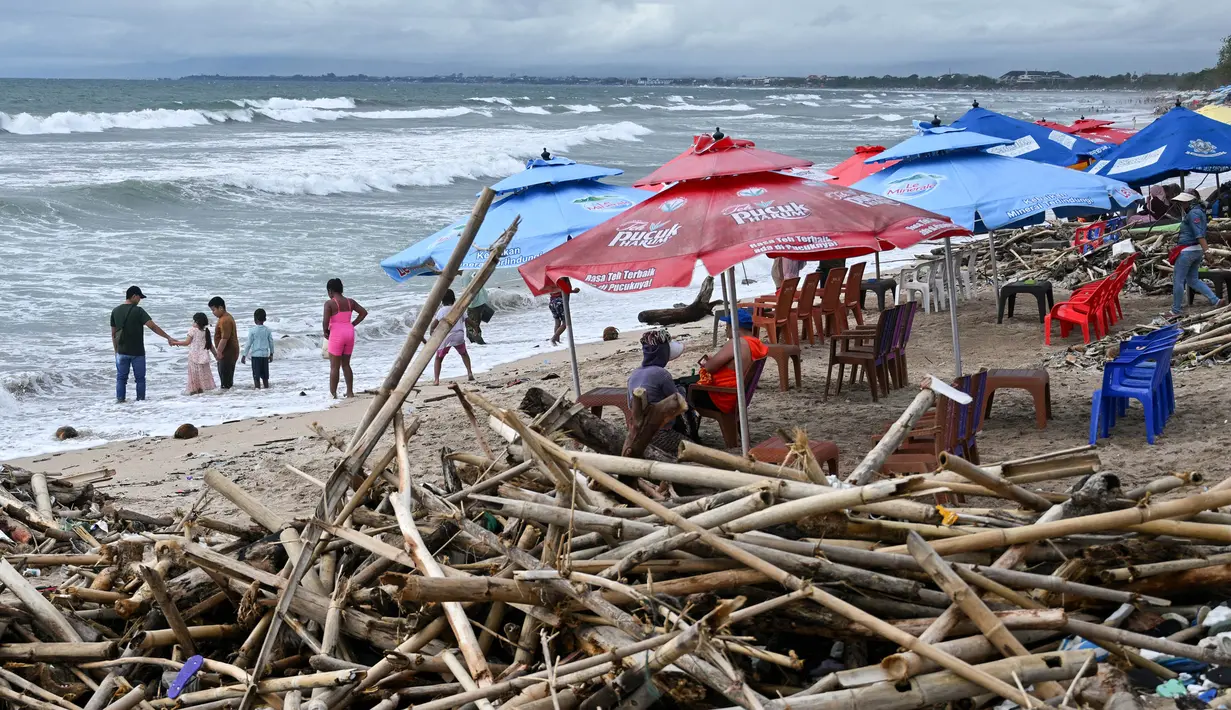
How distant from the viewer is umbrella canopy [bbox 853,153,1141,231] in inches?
336

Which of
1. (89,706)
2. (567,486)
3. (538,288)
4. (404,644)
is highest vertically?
(538,288)

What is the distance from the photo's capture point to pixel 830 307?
1248 cm

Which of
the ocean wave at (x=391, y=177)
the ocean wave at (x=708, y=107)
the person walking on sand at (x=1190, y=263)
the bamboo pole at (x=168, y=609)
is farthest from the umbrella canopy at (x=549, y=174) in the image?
the ocean wave at (x=708, y=107)

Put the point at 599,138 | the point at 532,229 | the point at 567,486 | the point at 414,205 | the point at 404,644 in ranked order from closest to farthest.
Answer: the point at 404,644 → the point at 567,486 → the point at 532,229 → the point at 414,205 → the point at 599,138

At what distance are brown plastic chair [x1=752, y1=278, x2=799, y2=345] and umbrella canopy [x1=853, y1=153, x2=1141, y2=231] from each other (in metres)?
2.27

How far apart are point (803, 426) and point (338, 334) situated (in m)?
5.74

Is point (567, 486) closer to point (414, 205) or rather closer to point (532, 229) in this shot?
point (532, 229)

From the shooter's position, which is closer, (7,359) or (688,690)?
(688,690)

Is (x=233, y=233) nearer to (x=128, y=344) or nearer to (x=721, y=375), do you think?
(x=128, y=344)

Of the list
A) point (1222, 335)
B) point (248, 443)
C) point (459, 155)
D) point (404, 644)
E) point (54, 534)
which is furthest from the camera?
point (459, 155)

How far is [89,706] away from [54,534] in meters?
2.14

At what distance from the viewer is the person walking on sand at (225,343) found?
13.4 metres

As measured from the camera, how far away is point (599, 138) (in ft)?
185

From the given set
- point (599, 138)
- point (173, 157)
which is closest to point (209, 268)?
point (173, 157)
